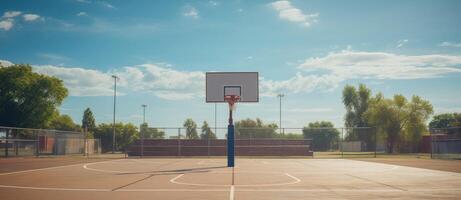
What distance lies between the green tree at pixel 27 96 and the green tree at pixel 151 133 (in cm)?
2655

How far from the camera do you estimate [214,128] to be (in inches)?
1576

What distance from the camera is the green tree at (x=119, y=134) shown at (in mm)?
85219

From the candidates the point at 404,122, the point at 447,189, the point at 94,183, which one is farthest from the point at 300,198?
the point at 404,122

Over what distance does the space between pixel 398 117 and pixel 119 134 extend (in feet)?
177

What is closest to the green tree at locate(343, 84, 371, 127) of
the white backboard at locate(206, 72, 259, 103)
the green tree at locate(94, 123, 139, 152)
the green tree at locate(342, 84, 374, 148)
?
the green tree at locate(342, 84, 374, 148)

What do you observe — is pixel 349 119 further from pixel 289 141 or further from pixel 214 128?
pixel 214 128

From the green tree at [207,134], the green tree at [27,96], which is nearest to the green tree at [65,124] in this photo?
the green tree at [27,96]

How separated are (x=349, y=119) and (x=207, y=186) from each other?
7513cm

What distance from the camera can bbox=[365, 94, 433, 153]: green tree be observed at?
6047cm

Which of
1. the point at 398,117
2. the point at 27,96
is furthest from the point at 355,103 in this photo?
the point at 27,96

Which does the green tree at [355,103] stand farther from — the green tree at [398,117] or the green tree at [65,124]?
the green tree at [65,124]

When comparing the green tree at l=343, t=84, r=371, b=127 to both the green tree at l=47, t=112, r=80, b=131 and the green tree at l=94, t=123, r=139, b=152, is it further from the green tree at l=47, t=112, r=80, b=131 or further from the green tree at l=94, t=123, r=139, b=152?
the green tree at l=47, t=112, r=80, b=131

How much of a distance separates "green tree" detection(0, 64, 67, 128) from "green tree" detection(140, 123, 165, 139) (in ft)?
87.1

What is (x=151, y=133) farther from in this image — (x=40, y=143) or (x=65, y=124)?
(x=65, y=124)
